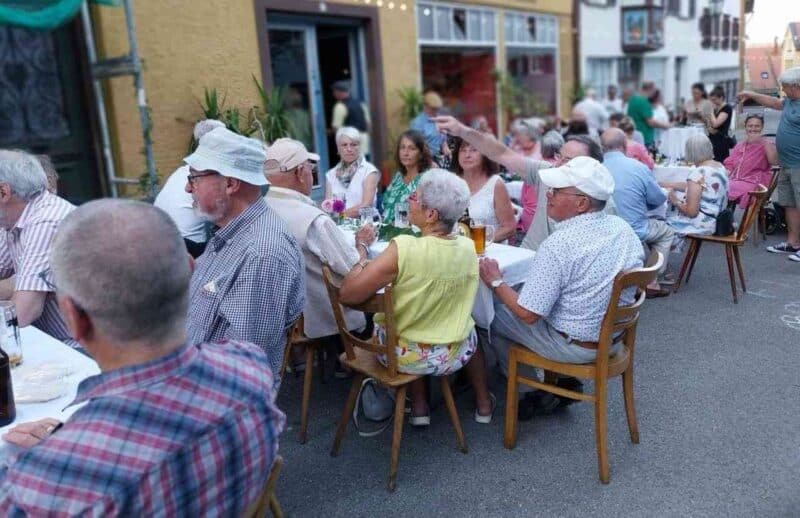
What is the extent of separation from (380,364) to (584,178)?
3.66ft

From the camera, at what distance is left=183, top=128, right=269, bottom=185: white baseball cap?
2293 mm

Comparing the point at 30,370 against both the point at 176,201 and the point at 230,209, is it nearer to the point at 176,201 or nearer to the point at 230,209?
the point at 230,209

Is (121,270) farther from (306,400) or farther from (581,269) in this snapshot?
(306,400)

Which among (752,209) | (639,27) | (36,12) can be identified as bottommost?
(752,209)

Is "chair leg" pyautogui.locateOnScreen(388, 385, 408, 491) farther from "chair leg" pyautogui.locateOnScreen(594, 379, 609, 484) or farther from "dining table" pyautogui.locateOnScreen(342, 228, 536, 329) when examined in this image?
"chair leg" pyautogui.locateOnScreen(594, 379, 609, 484)

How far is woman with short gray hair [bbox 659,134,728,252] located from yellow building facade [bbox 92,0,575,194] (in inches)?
164

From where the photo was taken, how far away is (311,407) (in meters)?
3.40

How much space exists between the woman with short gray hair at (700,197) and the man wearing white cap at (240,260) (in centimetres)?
342

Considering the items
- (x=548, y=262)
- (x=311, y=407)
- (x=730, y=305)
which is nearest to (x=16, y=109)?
(x=311, y=407)

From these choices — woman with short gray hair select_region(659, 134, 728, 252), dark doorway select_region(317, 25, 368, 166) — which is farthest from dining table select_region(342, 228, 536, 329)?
dark doorway select_region(317, 25, 368, 166)

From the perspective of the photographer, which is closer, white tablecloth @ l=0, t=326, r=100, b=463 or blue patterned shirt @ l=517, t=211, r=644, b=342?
white tablecloth @ l=0, t=326, r=100, b=463

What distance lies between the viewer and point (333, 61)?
27.4 ft

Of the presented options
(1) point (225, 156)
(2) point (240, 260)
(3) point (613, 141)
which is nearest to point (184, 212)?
(1) point (225, 156)

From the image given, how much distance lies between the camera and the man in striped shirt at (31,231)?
2322 mm
